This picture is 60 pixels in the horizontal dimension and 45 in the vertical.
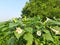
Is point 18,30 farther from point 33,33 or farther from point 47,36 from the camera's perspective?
point 47,36

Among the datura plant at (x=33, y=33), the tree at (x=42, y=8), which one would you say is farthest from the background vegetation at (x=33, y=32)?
the tree at (x=42, y=8)

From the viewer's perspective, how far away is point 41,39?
15.7 ft

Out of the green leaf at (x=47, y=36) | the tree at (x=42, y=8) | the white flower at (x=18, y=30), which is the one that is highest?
the white flower at (x=18, y=30)

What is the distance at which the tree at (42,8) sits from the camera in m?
33.3

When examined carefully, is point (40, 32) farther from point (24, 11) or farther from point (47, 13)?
point (24, 11)

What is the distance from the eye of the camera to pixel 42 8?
110 feet

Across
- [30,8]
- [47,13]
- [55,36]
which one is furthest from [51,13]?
[55,36]

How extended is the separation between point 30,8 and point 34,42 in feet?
98.2

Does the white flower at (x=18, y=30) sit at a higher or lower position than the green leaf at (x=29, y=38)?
higher

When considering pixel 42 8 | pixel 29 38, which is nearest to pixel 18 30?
pixel 29 38

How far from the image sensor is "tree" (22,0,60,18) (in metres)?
33.3

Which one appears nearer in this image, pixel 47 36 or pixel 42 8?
pixel 47 36

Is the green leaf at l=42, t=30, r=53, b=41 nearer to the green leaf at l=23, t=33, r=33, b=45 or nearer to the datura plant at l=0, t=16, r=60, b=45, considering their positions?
the datura plant at l=0, t=16, r=60, b=45

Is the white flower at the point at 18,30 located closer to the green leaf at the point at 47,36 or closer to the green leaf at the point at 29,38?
the green leaf at the point at 29,38
